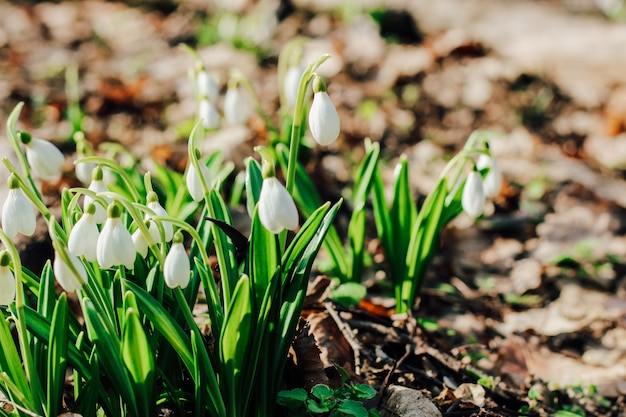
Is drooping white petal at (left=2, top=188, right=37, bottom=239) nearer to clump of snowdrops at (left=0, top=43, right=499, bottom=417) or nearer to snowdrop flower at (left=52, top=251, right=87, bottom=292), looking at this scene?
clump of snowdrops at (left=0, top=43, right=499, bottom=417)

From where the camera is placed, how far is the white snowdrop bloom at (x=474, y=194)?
2.06m

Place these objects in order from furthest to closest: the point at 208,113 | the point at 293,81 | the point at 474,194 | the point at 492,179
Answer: the point at 293,81, the point at 208,113, the point at 492,179, the point at 474,194

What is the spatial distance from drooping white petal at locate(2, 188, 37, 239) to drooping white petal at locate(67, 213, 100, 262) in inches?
5.9

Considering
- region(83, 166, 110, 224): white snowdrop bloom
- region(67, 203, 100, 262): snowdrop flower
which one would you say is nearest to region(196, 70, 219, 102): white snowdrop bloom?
region(83, 166, 110, 224): white snowdrop bloom

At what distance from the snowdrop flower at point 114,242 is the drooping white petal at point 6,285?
19 cm

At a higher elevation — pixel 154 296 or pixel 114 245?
pixel 114 245

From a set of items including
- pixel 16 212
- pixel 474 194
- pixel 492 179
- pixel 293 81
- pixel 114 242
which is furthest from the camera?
pixel 293 81

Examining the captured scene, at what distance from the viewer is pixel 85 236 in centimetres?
141

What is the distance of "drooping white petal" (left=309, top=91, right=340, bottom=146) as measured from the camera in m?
1.52

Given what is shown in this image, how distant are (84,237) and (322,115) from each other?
0.61 m

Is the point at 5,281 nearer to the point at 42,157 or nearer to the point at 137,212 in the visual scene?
the point at 137,212

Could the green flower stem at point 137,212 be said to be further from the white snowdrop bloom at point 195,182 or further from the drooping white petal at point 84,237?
the white snowdrop bloom at point 195,182

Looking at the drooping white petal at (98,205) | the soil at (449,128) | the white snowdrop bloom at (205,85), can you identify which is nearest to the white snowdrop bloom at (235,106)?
the white snowdrop bloom at (205,85)

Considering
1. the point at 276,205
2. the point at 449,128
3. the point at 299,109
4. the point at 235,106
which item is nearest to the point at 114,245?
the point at 276,205
